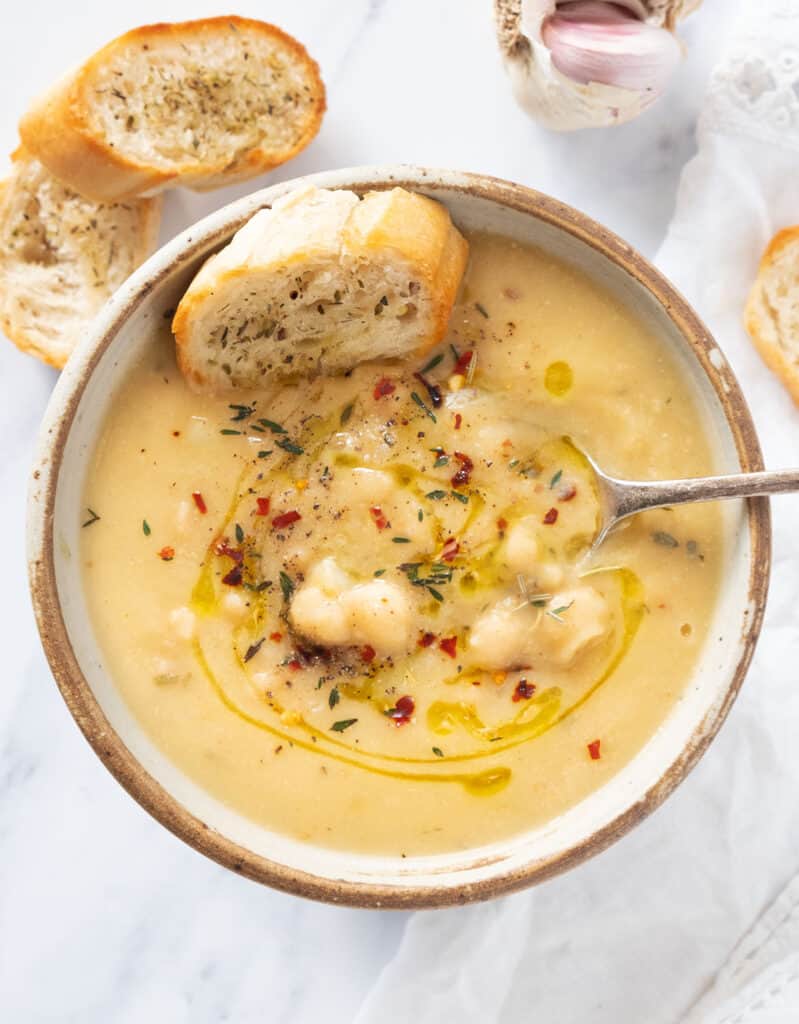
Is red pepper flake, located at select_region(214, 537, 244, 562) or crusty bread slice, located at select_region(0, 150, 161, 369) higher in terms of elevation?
crusty bread slice, located at select_region(0, 150, 161, 369)

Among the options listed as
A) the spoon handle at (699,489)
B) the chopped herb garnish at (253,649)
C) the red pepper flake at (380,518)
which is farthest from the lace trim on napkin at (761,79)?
the chopped herb garnish at (253,649)

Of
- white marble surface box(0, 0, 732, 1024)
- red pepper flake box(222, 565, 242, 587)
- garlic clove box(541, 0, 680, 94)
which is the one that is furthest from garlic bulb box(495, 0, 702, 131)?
red pepper flake box(222, 565, 242, 587)

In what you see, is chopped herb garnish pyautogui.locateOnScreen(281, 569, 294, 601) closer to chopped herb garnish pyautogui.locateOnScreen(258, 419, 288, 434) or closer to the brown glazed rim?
chopped herb garnish pyautogui.locateOnScreen(258, 419, 288, 434)

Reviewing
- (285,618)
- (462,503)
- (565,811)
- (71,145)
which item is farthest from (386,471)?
(71,145)

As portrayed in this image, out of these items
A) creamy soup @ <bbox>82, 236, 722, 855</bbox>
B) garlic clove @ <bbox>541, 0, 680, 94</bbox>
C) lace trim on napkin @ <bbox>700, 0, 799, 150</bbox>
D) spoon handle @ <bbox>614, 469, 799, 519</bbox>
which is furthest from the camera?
lace trim on napkin @ <bbox>700, 0, 799, 150</bbox>

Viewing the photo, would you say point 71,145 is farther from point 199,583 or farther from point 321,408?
point 199,583

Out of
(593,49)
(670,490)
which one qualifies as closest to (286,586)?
(670,490)

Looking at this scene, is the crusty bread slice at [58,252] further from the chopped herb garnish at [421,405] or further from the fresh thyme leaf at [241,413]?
the chopped herb garnish at [421,405]
